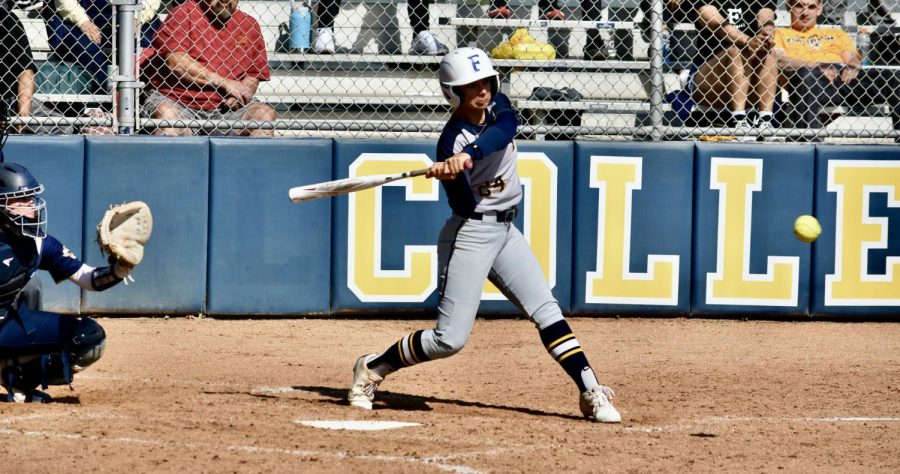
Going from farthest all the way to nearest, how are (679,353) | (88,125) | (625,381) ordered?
(88,125)
(679,353)
(625,381)

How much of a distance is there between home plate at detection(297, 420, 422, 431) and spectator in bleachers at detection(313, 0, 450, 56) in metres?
5.02

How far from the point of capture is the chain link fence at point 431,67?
8.77 meters

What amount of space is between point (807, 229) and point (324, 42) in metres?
4.16


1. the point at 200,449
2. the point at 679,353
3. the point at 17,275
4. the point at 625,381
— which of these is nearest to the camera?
the point at 200,449

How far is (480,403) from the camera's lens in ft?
20.1

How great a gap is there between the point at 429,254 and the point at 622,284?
4.62 feet

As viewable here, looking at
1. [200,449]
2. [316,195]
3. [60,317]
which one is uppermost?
[316,195]

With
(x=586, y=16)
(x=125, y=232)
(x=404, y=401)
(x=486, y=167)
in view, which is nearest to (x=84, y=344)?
(x=125, y=232)

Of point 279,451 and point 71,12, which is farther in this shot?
point 71,12

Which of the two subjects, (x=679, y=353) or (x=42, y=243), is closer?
(x=42, y=243)

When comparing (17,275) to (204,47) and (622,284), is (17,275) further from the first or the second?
(622,284)

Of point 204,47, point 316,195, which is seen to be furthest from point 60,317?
point 204,47

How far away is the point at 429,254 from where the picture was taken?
8.72 meters

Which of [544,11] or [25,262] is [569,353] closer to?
[25,262]
